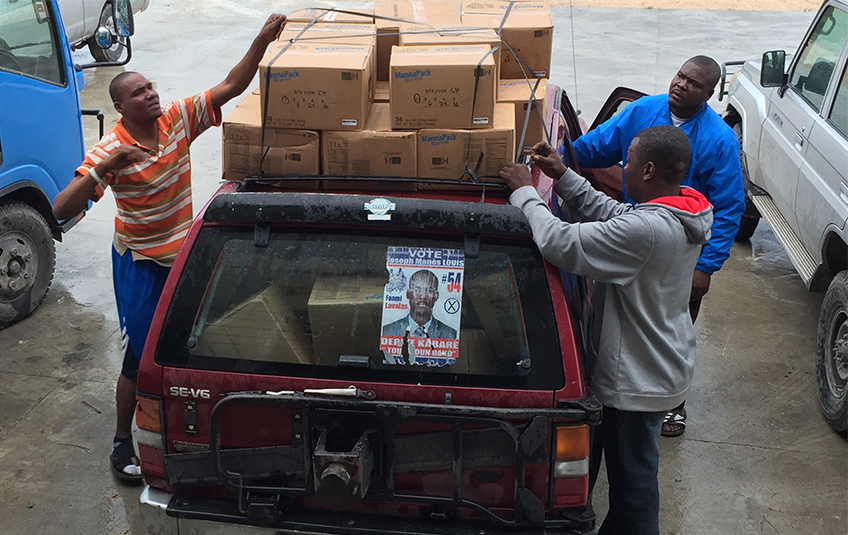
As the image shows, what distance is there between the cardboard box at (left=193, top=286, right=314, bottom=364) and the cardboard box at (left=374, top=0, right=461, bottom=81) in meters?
1.30

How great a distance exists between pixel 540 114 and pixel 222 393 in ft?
5.37

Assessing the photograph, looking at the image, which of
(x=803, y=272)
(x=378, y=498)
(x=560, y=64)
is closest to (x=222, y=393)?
(x=378, y=498)

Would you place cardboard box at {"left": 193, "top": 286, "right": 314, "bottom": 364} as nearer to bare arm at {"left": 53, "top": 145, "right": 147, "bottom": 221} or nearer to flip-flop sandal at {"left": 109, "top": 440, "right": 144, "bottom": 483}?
bare arm at {"left": 53, "top": 145, "right": 147, "bottom": 221}

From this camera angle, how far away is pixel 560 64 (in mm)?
12391

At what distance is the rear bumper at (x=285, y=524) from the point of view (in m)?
2.77

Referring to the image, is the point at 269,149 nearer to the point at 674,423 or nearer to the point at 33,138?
the point at 674,423

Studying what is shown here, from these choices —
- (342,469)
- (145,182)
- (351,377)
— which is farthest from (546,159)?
(145,182)

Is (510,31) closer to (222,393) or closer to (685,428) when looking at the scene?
(222,393)

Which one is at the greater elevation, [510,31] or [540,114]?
[510,31]

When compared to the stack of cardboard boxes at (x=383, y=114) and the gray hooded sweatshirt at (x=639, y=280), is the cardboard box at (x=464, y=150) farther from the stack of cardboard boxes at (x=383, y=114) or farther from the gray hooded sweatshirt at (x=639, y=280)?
the gray hooded sweatshirt at (x=639, y=280)

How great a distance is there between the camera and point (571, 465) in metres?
2.74

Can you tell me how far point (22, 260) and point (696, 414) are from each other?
4.40 m

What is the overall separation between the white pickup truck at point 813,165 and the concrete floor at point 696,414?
1.20 feet

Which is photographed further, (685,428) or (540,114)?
(685,428)
